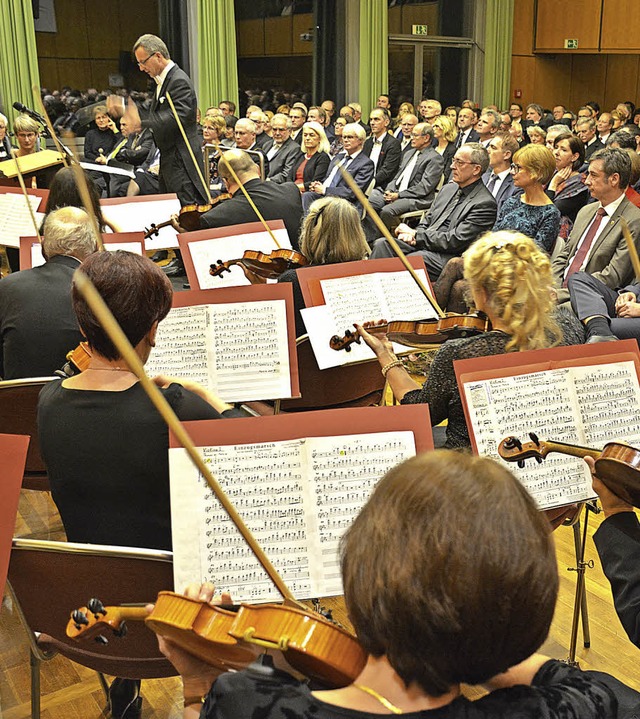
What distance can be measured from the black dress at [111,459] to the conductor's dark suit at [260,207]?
298 centimetres

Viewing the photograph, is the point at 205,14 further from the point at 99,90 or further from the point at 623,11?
the point at 623,11

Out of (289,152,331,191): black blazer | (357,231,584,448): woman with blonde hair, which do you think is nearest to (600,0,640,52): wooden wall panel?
(289,152,331,191): black blazer

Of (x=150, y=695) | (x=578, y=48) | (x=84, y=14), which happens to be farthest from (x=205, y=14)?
(x=150, y=695)

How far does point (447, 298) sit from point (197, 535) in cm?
312

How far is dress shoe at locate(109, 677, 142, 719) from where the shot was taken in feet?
6.64

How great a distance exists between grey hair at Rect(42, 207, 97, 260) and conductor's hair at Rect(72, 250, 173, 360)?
3.40 ft

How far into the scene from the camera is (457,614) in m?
0.85

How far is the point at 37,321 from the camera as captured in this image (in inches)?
101

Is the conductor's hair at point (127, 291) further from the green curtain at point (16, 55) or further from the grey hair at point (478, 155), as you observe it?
the green curtain at point (16, 55)

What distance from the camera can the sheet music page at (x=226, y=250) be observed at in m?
3.43

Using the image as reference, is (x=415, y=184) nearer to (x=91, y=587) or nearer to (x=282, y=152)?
(x=282, y=152)

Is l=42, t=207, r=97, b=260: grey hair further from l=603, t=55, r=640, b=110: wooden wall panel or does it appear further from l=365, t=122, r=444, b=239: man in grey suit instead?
l=603, t=55, r=640, b=110: wooden wall panel

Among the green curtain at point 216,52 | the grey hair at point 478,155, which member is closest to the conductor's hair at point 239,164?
the grey hair at point 478,155

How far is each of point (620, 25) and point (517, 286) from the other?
12524mm
